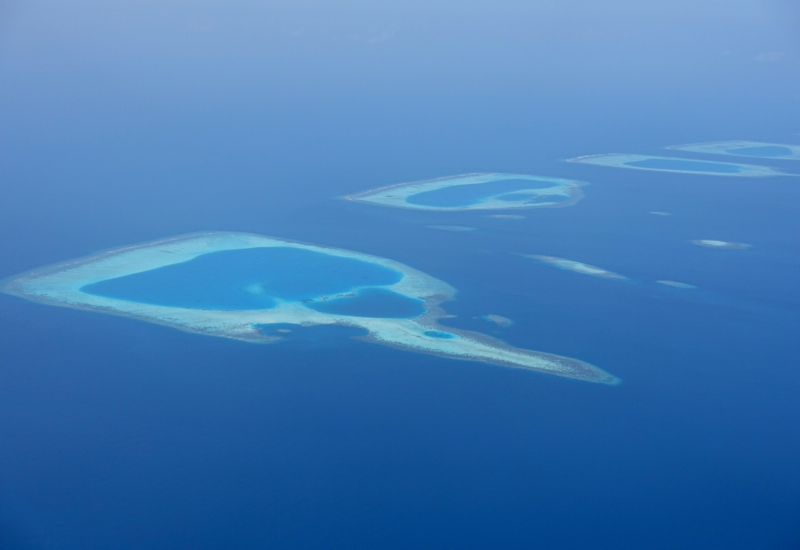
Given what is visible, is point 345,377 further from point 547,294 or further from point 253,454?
point 547,294

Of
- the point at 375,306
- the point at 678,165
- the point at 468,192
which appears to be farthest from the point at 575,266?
the point at 678,165

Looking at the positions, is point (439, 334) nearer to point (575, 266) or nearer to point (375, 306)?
point (375, 306)

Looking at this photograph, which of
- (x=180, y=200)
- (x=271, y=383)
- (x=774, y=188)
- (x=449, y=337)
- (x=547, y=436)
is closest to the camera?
(x=547, y=436)

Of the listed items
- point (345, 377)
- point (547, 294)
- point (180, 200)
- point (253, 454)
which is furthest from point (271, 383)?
point (180, 200)

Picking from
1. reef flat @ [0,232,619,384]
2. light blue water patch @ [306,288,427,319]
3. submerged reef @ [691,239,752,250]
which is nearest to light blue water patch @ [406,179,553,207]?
reef flat @ [0,232,619,384]

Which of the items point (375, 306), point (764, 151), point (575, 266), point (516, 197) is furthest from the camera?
point (764, 151)

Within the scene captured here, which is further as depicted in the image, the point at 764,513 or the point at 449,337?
the point at 449,337
